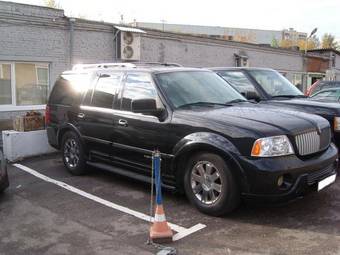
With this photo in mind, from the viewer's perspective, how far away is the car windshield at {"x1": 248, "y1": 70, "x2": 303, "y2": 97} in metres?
8.53

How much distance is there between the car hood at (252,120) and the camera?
5043 mm

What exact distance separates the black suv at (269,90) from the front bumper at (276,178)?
2599 millimetres

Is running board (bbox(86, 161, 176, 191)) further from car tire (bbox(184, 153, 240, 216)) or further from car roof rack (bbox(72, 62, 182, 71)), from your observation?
car roof rack (bbox(72, 62, 182, 71))

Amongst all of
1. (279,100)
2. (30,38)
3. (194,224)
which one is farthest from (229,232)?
(30,38)

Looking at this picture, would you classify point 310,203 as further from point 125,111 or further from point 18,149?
point 18,149

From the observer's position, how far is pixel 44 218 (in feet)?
18.2

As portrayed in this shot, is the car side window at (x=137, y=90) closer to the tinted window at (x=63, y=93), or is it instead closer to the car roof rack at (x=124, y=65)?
the car roof rack at (x=124, y=65)

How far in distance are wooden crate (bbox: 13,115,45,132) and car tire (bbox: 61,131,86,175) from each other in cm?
193

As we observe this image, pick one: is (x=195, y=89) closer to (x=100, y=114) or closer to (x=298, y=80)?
(x=100, y=114)

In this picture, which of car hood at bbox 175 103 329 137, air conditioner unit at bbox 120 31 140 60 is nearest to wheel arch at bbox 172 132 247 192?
car hood at bbox 175 103 329 137

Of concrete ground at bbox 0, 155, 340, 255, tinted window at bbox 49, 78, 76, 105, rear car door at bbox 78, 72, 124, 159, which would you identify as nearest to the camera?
concrete ground at bbox 0, 155, 340, 255

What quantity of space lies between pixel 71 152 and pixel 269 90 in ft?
12.5

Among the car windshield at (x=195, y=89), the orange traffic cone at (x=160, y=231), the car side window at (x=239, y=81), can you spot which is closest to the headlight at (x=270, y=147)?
the orange traffic cone at (x=160, y=231)

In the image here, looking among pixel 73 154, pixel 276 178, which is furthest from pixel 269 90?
pixel 276 178
